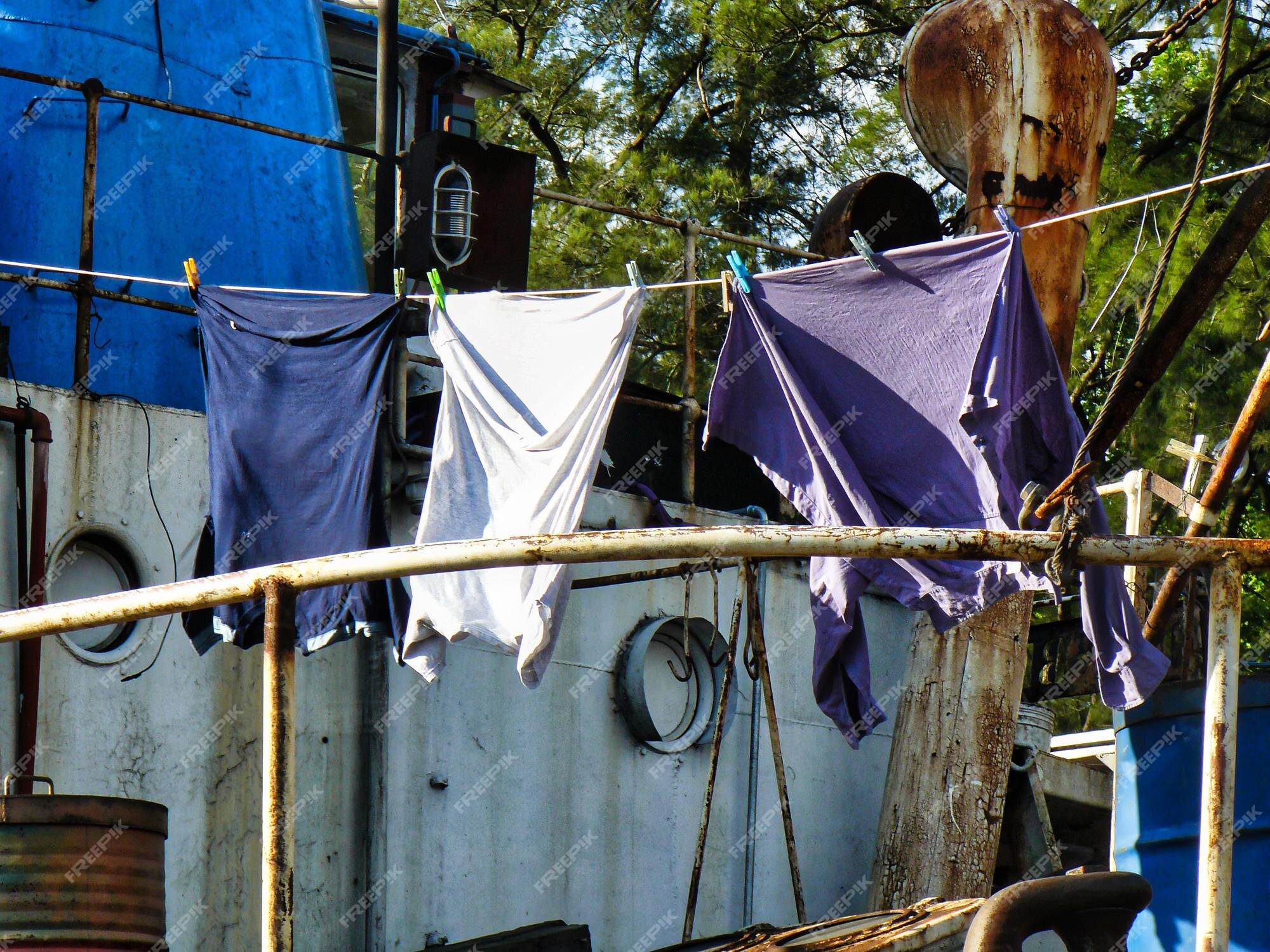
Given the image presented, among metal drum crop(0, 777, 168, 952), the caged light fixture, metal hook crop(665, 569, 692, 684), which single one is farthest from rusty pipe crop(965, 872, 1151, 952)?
the caged light fixture

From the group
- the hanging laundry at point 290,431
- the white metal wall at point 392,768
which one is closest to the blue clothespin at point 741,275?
the hanging laundry at point 290,431

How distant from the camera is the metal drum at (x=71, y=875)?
4.91 m

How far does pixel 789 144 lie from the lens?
713 inches

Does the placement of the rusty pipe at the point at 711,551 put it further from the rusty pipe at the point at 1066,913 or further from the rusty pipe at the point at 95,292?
the rusty pipe at the point at 95,292

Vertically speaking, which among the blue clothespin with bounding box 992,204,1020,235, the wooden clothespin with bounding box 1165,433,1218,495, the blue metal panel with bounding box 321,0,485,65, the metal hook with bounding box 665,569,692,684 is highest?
the blue metal panel with bounding box 321,0,485,65

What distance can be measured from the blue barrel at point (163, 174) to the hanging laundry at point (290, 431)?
1535 mm

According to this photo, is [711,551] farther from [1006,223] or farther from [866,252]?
[1006,223]

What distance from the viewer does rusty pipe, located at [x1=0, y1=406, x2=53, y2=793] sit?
21.9ft

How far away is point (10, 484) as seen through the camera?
708cm

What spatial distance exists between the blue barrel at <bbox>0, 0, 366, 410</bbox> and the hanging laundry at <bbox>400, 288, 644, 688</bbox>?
2.49m

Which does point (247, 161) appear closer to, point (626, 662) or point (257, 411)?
point (257, 411)

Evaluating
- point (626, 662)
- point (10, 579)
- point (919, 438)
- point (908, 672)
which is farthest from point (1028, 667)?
point (10, 579)

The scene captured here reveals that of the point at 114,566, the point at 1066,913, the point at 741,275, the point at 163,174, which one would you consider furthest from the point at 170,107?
the point at 1066,913

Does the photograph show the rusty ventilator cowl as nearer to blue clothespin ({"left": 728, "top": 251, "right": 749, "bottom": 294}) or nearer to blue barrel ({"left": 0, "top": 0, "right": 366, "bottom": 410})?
blue clothespin ({"left": 728, "top": 251, "right": 749, "bottom": 294})
